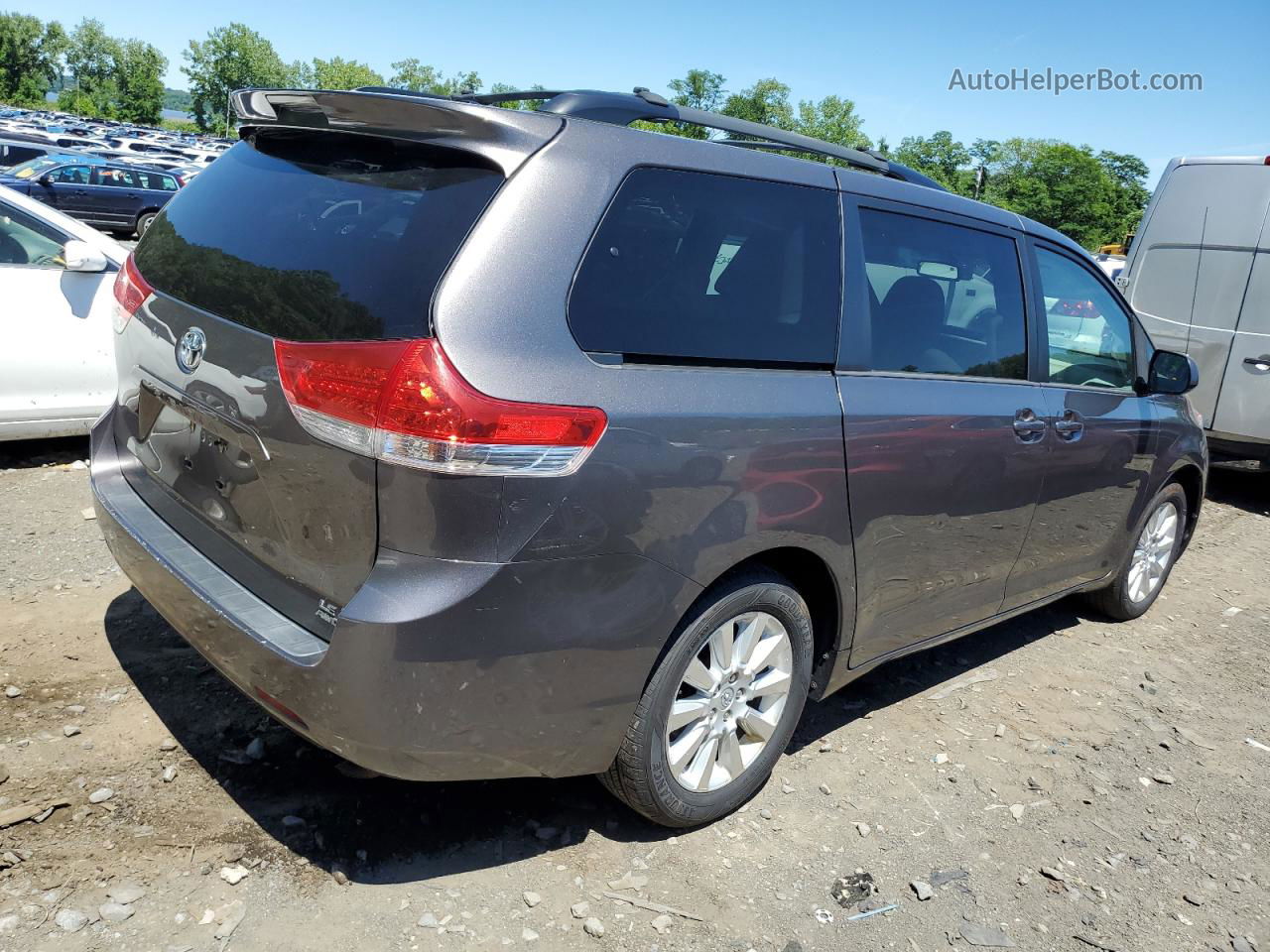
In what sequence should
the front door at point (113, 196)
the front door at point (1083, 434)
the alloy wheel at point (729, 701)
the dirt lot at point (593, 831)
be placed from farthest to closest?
the front door at point (113, 196), the front door at point (1083, 434), the alloy wheel at point (729, 701), the dirt lot at point (593, 831)

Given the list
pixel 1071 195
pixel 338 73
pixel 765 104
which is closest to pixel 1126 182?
pixel 1071 195

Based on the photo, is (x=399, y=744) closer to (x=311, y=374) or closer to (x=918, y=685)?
(x=311, y=374)

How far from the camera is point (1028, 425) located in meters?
3.69

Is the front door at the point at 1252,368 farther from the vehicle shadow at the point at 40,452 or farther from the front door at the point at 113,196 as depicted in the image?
the front door at the point at 113,196

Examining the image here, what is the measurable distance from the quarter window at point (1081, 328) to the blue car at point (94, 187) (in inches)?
794

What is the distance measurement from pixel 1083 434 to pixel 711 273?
2.11 m

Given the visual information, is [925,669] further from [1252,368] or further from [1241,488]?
[1241,488]

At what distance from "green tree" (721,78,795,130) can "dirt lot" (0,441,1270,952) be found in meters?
73.8

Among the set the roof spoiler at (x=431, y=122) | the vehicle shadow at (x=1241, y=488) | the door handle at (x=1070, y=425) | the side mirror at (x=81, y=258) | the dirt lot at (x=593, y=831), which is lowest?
the vehicle shadow at (x=1241, y=488)

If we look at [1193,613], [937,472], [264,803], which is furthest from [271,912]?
[1193,613]

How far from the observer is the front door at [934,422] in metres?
3.07

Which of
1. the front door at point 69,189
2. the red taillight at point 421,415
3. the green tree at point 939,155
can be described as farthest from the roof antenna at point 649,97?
the green tree at point 939,155

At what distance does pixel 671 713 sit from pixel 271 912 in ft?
3.60

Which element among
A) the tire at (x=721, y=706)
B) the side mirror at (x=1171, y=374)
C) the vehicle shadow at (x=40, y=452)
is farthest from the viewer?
the vehicle shadow at (x=40, y=452)
